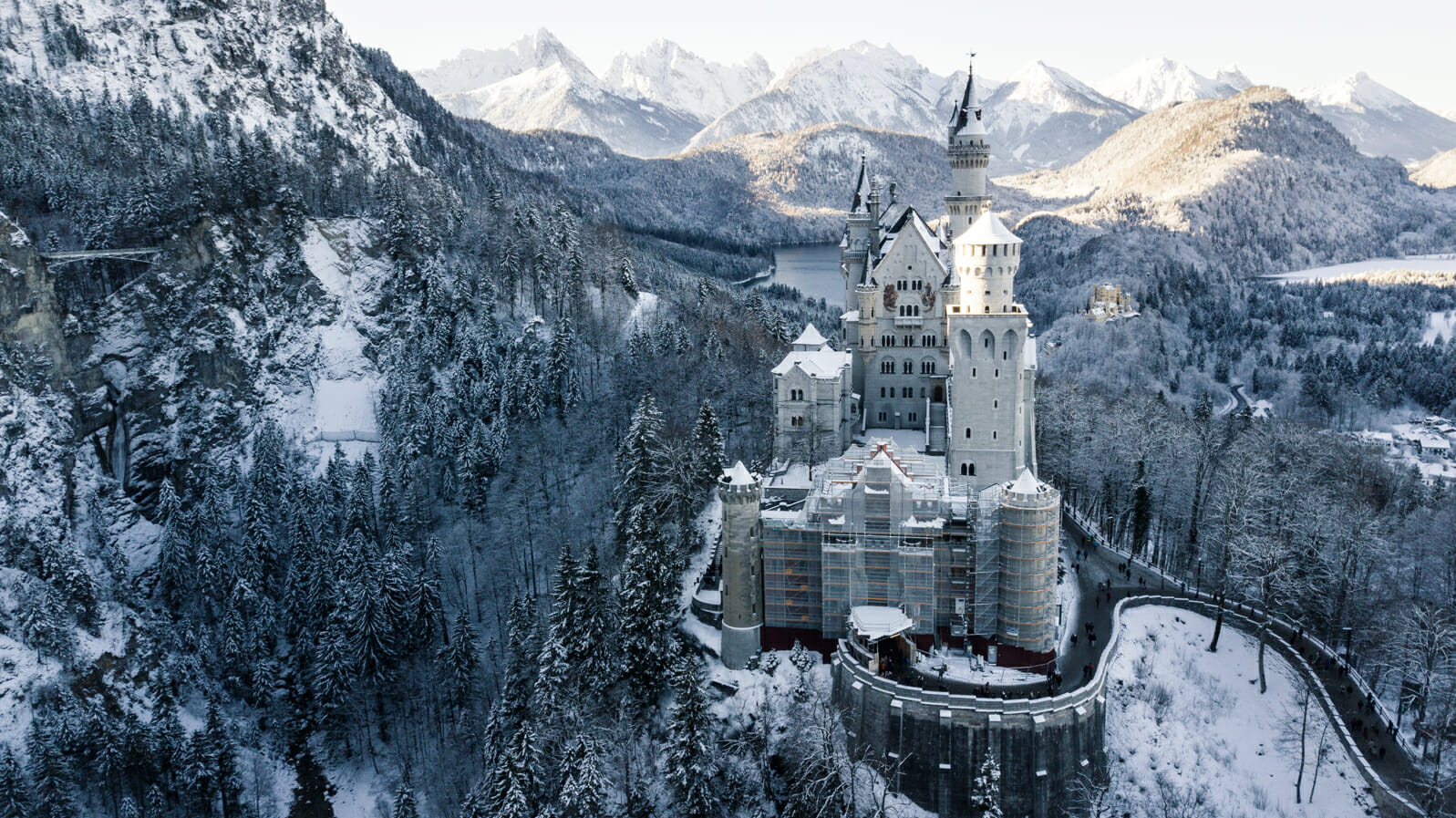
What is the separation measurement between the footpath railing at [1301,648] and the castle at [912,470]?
7.99 metres

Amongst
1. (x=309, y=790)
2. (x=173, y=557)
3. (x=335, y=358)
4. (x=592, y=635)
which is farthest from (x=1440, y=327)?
(x=173, y=557)

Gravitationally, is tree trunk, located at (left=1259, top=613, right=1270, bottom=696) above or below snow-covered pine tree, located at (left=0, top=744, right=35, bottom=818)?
above

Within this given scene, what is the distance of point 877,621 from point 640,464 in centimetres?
2105

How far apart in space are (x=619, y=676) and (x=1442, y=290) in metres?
175

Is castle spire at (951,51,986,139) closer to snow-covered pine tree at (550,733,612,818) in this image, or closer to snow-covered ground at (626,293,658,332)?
snow-covered ground at (626,293,658,332)

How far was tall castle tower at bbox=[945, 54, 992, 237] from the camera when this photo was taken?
247 ft

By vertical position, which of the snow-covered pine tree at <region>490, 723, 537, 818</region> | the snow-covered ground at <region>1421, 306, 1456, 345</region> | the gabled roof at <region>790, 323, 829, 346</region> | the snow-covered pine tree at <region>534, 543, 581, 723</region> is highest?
the snow-covered ground at <region>1421, 306, 1456, 345</region>

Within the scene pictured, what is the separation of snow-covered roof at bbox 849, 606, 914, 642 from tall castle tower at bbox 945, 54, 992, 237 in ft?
122

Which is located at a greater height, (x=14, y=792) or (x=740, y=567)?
(x=740, y=567)

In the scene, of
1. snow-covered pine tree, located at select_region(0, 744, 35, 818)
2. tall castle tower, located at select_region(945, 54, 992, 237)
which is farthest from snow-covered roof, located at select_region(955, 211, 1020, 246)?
snow-covered pine tree, located at select_region(0, 744, 35, 818)

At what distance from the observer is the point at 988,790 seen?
4272 cm

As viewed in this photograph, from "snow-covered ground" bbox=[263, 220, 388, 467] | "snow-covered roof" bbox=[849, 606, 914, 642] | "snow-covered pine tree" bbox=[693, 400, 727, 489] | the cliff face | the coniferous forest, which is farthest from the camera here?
"snow-covered ground" bbox=[263, 220, 388, 467]

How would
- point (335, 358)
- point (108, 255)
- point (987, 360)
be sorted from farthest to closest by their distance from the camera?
point (335, 358) < point (108, 255) < point (987, 360)

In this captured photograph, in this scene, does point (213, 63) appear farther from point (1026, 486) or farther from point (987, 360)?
point (1026, 486)
